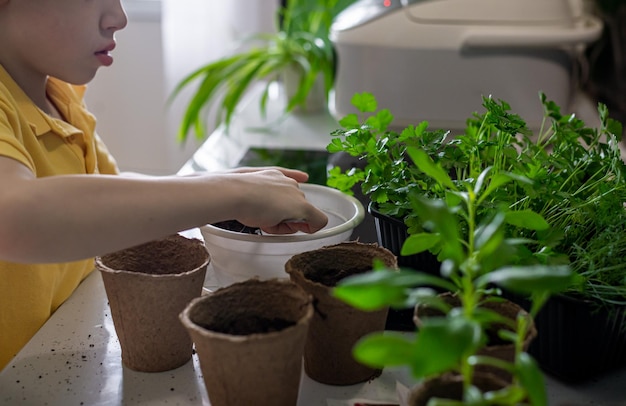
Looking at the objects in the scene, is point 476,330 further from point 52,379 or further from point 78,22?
point 78,22

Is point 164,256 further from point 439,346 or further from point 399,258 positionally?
point 439,346

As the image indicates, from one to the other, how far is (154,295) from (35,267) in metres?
0.30

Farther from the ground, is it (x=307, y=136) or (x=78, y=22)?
(x=78, y=22)

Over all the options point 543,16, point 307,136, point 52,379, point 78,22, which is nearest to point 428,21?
point 543,16

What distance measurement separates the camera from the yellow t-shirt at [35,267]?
0.88m

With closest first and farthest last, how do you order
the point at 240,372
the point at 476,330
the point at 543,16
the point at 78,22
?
the point at 476,330, the point at 240,372, the point at 78,22, the point at 543,16

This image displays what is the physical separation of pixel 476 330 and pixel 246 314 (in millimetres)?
261

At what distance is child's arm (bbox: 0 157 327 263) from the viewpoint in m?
0.64

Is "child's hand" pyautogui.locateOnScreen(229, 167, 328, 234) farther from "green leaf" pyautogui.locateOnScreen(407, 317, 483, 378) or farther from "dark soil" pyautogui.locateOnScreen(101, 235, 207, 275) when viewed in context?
"green leaf" pyautogui.locateOnScreen(407, 317, 483, 378)

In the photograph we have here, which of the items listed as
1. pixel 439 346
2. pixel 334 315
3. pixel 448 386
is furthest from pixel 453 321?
pixel 334 315

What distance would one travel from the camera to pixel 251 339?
553 mm

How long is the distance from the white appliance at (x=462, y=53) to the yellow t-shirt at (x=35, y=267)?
0.62 m

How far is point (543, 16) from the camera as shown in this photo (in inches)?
53.9

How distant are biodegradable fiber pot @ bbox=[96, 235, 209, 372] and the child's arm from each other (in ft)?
0.12
